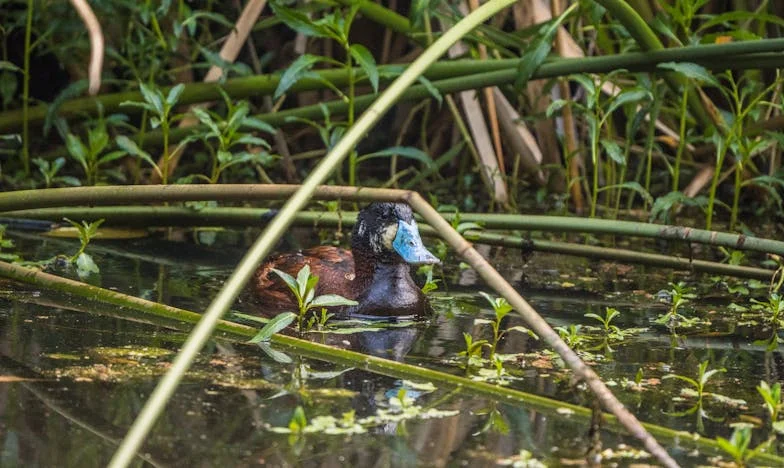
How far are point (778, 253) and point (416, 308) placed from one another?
115cm

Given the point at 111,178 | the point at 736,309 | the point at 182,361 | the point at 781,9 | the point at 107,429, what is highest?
the point at 781,9

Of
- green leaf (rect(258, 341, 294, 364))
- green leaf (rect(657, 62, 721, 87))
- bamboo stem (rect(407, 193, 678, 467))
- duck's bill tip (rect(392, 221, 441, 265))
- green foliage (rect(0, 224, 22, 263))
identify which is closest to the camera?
bamboo stem (rect(407, 193, 678, 467))

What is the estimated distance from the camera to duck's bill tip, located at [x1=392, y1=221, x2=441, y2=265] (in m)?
4.12

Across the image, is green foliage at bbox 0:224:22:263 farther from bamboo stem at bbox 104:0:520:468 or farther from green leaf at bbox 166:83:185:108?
bamboo stem at bbox 104:0:520:468

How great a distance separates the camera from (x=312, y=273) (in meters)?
4.17

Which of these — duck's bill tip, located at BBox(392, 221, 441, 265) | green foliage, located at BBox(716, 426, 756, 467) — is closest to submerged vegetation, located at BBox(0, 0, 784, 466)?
green foliage, located at BBox(716, 426, 756, 467)

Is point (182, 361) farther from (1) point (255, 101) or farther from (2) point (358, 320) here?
(1) point (255, 101)

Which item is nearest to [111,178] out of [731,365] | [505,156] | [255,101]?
[255,101]

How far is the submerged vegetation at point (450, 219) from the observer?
8.77 ft

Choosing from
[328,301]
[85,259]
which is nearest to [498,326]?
[328,301]

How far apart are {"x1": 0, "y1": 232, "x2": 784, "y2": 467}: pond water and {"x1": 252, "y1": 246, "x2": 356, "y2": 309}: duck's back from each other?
0.12 meters

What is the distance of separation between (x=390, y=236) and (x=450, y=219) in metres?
0.47

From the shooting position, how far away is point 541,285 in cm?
459

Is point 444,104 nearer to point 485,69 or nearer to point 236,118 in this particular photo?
point 485,69
